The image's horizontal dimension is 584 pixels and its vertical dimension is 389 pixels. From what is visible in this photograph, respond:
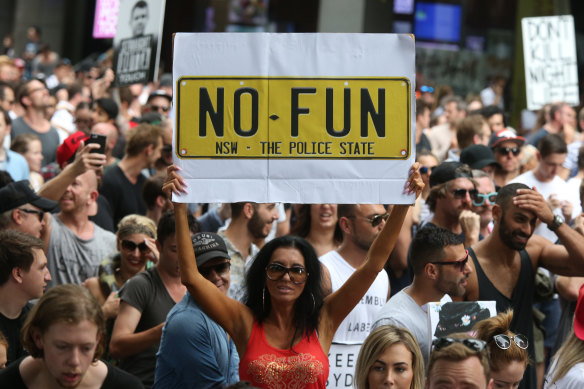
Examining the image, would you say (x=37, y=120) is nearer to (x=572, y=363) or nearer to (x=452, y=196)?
(x=452, y=196)

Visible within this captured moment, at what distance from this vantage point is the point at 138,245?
6562mm

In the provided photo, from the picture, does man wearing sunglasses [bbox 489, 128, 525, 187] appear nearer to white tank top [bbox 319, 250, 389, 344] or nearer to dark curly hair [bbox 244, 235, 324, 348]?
white tank top [bbox 319, 250, 389, 344]

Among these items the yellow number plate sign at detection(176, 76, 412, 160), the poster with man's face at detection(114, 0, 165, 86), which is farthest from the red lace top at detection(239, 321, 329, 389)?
the poster with man's face at detection(114, 0, 165, 86)

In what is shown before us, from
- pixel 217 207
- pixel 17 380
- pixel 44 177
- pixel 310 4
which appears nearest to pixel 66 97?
pixel 44 177

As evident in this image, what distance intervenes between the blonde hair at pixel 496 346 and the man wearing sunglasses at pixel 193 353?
50.3 inches

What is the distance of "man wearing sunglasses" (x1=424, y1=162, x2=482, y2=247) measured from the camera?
7.31 meters

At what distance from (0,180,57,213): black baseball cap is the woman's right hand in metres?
2.18

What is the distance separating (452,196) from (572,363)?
9.32 ft

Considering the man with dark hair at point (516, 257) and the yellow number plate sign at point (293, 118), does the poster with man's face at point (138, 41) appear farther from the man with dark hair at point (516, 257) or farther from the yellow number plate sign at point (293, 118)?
the yellow number plate sign at point (293, 118)

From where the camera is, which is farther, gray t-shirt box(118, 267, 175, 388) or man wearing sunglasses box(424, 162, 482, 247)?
man wearing sunglasses box(424, 162, 482, 247)

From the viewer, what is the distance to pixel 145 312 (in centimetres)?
577

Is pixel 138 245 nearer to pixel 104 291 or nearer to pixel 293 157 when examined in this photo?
pixel 104 291

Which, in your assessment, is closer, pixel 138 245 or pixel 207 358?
pixel 207 358

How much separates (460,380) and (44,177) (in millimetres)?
6623
